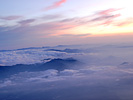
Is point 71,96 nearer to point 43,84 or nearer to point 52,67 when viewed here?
point 43,84

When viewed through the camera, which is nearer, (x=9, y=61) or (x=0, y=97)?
(x=0, y=97)

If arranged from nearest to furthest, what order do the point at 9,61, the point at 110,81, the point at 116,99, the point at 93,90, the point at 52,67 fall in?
the point at 116,99
the point at 93,90
the point at 110,81
the point at 9,61
the point at 52,67

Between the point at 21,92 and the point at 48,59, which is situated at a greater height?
the point at 48,59

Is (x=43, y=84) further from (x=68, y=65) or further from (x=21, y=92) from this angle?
(x=68, y=65)

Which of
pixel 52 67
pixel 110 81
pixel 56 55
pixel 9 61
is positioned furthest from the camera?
pixel 56 55

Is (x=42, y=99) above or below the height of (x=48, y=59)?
below

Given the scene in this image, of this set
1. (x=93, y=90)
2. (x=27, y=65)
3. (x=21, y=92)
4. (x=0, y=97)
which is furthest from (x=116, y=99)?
(x=27, y=65)

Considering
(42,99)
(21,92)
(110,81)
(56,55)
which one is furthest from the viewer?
(56,55)

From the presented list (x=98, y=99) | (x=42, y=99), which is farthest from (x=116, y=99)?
(x=42, y=99)

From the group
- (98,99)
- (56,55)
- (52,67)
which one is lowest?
(98,99)
